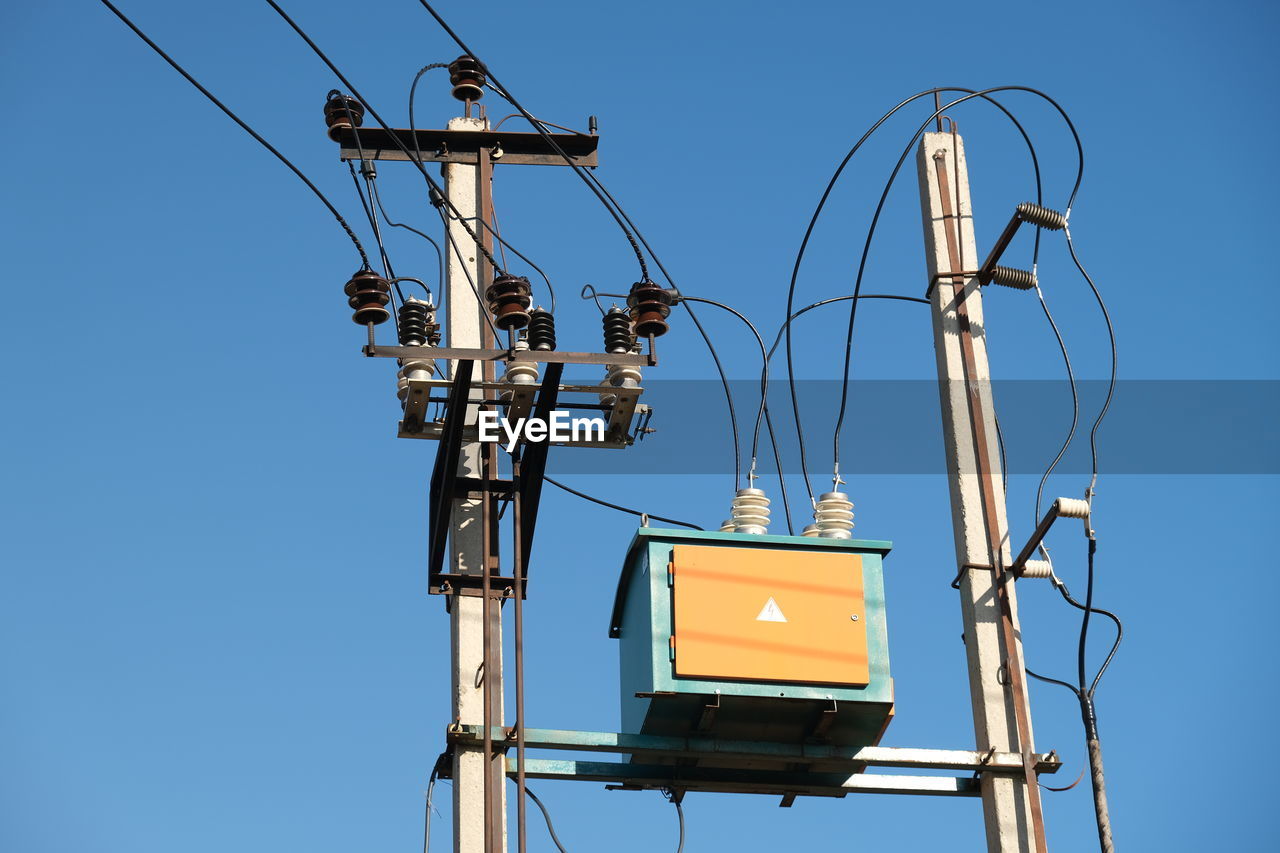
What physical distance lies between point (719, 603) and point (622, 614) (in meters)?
0.84

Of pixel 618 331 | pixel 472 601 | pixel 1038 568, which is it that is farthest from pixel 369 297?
pixel 1038 568

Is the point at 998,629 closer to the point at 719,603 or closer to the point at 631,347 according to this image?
the point at 719,603

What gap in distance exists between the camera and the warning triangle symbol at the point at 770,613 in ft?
31.3

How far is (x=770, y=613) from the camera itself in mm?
9547

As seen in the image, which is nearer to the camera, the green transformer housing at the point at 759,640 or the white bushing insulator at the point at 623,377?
the green transformer housing at the point at 759,640

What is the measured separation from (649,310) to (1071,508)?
7.59 ft

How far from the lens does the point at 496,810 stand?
29.9 feet

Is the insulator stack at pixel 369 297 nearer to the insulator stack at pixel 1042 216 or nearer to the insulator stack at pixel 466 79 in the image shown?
the insulator stack at pixel 466 79

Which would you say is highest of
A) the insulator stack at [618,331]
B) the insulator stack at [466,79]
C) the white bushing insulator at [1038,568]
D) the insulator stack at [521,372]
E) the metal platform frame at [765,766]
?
the insulator stack at [466,79]

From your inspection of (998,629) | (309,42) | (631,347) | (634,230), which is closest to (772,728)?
(998,629)

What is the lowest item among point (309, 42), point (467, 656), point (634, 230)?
point (467, 656)

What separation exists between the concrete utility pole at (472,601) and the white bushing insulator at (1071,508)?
2822mm

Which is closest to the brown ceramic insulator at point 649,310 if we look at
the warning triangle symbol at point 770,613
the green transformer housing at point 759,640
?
the green transformer housing at point 759,640

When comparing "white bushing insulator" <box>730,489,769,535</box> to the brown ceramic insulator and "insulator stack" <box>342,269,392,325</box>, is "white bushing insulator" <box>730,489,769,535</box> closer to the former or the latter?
the brown ceramic insulator
